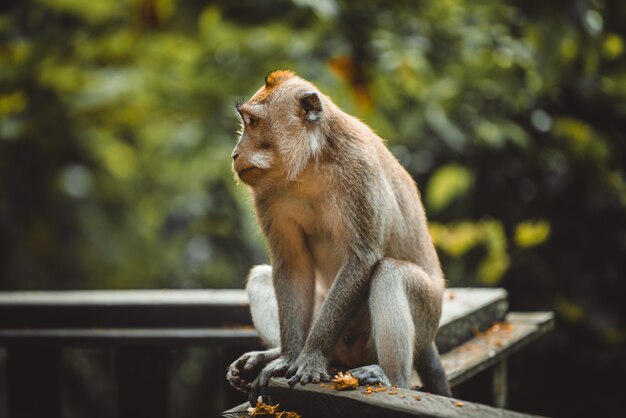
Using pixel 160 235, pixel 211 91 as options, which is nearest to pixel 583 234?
pixel 211 91

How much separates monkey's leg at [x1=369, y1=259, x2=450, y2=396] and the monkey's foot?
4.8 inches

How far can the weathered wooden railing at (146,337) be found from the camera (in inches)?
172

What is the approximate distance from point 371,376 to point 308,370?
10.9 inches

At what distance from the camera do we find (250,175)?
333 centimetres

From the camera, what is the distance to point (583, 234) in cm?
711

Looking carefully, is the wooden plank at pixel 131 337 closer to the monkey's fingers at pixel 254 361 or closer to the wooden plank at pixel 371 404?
the monkey's fingers at pixel 254 361

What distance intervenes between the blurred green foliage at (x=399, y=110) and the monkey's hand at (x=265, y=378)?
1946 millimetres

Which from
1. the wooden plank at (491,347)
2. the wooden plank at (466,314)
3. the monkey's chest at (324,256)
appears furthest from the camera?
the wooden plank at (466,314)

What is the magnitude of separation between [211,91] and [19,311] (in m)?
2.14

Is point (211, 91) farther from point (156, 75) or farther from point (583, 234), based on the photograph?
point (583, 234)

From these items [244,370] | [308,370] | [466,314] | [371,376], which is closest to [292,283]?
[244,370]

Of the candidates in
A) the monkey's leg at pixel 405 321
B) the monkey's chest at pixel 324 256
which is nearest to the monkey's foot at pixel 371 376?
the monkey's leg at pixel 405 321

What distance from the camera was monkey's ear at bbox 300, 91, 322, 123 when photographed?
3426mm

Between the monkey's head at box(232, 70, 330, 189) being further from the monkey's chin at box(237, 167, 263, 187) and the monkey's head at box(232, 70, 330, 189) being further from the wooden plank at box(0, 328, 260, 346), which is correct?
the wooden plank at box(0, 328, 260, 346)
